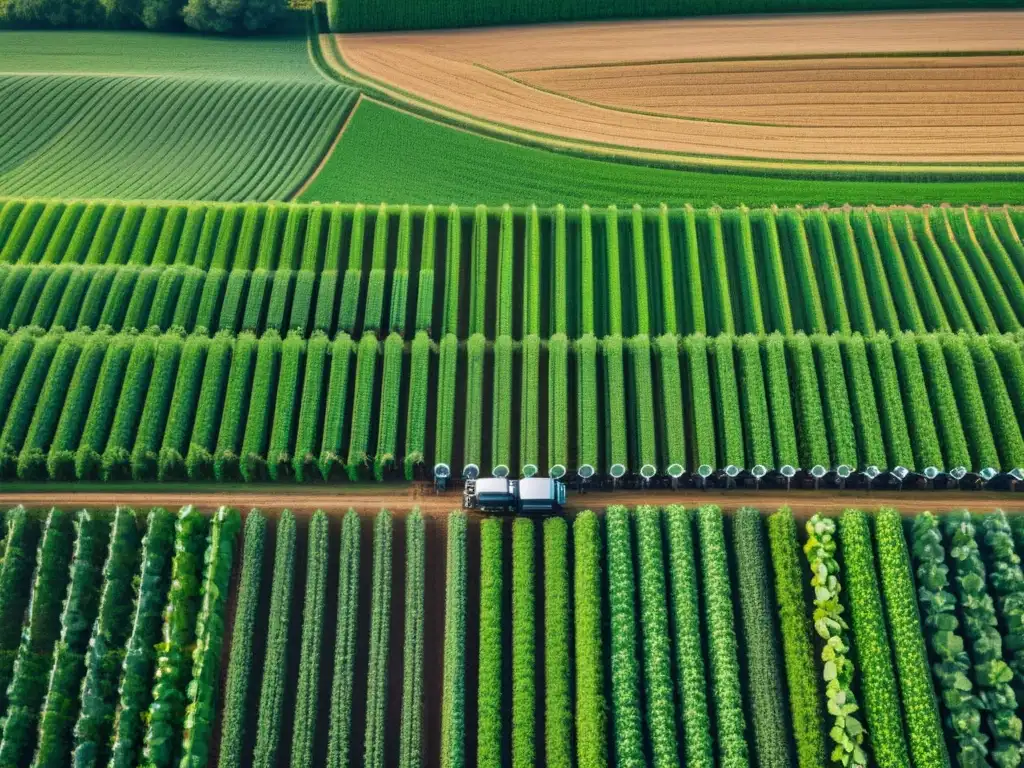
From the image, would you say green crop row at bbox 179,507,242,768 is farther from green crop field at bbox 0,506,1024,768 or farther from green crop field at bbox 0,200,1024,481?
green crop field at bbox 0,200,1024,481

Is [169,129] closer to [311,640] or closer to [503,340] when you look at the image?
[503,340]

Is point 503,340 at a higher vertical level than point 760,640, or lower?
higher

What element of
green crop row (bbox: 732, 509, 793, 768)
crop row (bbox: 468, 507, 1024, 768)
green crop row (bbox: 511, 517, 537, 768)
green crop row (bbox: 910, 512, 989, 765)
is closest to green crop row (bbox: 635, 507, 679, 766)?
crop row (bbox: 468, 507, 1024, 768)

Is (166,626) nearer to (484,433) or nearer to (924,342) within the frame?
(484,433)

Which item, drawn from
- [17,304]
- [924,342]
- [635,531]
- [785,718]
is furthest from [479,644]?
[17,304]

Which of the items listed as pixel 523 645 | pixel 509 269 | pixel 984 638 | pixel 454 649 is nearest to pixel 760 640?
pixel 984 638

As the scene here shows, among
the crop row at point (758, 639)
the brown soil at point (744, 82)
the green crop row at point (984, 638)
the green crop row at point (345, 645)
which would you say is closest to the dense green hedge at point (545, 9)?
the brown soil at point (744, 82)
